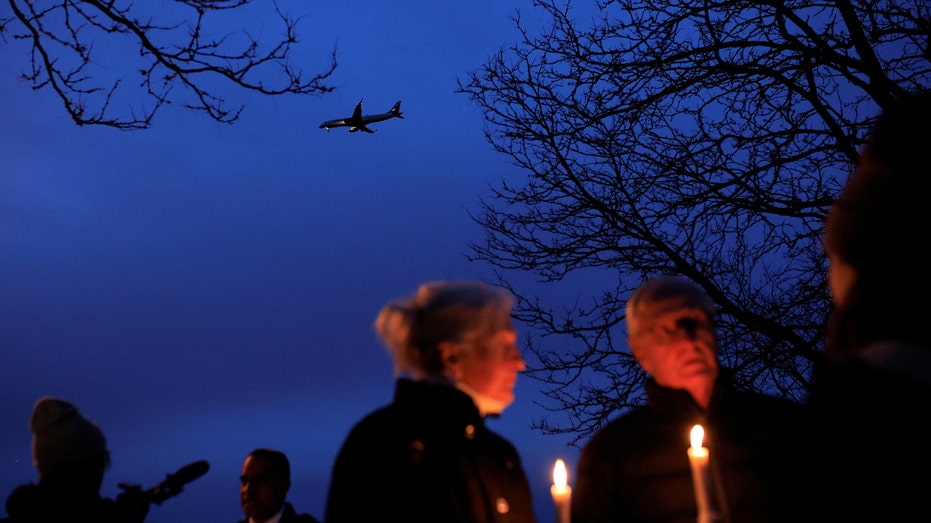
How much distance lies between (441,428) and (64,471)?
5.67 feet

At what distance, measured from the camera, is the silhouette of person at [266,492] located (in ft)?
17.0

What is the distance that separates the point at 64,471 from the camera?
140 inches

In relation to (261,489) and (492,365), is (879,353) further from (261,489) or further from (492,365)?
(261,489)

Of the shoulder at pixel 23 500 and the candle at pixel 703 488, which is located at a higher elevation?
the shoulder at pixel 23 500

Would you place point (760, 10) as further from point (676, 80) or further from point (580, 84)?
point (580, 84)

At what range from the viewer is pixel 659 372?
346 centimetres

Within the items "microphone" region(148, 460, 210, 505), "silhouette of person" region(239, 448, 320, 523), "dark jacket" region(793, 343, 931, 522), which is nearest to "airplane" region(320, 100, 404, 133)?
"silhouette of person" region(239, 448, 320, 523)

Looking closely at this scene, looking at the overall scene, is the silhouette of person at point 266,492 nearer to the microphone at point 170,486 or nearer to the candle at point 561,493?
the microphone at point 170,486

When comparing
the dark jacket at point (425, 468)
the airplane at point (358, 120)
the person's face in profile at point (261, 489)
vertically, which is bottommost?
the dark jacket at point (425, 468)

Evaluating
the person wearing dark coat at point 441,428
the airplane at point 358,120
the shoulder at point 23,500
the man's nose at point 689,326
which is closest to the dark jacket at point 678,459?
the man's nose at point 689,326

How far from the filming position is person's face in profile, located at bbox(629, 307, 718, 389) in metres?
3.39

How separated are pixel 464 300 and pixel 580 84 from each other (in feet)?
21.0

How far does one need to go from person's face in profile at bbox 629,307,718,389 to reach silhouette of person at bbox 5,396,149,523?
2.12m

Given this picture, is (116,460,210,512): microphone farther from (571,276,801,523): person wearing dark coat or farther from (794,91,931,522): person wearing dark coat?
(794,91,931,522): person wearing dark coat
